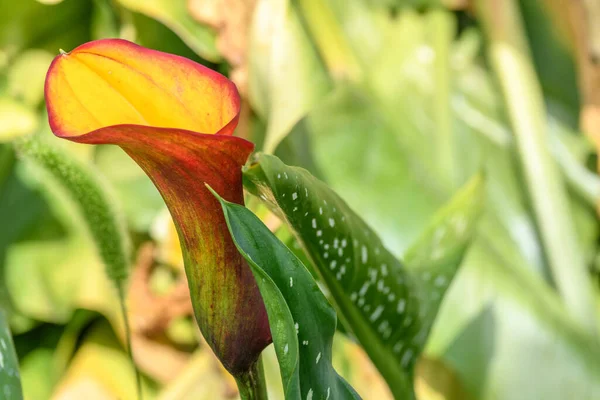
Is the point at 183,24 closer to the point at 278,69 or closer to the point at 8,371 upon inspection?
the point at 278,69

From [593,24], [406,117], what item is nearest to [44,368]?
[406,117]

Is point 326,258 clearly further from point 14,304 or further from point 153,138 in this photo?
point 14,304

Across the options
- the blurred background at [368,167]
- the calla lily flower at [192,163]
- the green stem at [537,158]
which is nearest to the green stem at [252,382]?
the calla lily flower at [192,163]

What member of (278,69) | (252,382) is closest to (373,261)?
(252,382)

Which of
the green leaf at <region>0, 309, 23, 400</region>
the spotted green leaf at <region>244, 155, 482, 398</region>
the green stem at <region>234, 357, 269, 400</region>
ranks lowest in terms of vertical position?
the green leaf at <region>0, 309, 23, 400</region>

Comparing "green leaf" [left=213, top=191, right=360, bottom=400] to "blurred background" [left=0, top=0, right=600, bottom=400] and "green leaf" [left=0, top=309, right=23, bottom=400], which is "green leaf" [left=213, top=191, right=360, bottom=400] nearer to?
"green leaf" [left=0, top=309, right=23, bottom=400]

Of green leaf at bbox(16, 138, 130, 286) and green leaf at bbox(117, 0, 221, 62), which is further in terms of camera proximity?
green leaf at bbox(117, 0, 221, 62)

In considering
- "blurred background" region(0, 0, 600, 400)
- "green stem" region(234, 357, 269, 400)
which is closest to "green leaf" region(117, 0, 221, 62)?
"blurred background" region(0, 0, 600, 400)

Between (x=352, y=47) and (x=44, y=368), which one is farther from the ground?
(x=352, y=47)
